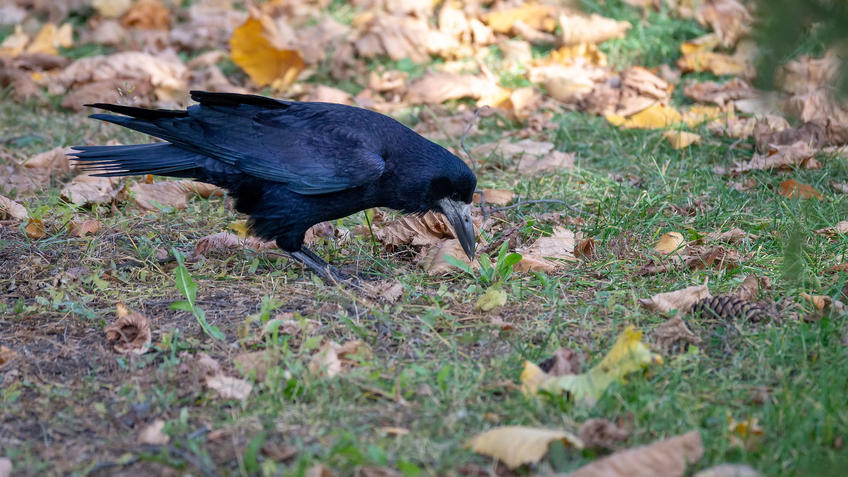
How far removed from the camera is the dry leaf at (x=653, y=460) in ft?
7.09

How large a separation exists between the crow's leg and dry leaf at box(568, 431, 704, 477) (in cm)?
183

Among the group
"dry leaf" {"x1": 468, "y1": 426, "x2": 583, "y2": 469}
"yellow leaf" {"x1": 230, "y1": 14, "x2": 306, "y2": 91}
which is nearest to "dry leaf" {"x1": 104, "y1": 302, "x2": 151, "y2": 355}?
"dry leaf" {"x1": 468, "y1": 426, "x2": 583, "y2": 469}

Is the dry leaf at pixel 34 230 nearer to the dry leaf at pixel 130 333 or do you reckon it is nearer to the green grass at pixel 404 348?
the green grass at pixel 404 348

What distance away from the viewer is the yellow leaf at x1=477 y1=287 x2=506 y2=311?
3.33m

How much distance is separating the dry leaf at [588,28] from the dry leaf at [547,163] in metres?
2.03

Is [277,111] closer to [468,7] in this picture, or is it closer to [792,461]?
[792,461]

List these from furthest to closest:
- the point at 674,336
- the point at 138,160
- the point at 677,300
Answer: the point at 138,160 < the point at 677,300 < the point at 674,336

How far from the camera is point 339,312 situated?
11.0 ft

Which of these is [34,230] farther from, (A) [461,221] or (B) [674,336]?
(B) [674,336]

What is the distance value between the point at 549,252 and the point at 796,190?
1.50 m

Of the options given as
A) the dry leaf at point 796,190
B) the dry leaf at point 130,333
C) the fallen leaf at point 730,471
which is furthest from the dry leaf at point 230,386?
the dry leaf at point 796,190

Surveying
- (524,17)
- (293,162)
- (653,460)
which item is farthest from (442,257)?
(524,17)

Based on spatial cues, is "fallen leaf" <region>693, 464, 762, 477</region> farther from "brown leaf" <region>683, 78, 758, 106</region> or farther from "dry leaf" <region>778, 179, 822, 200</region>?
"brown leaf" <region>683, 78, 758, 106</region>

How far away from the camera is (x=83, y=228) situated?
4.18 m
